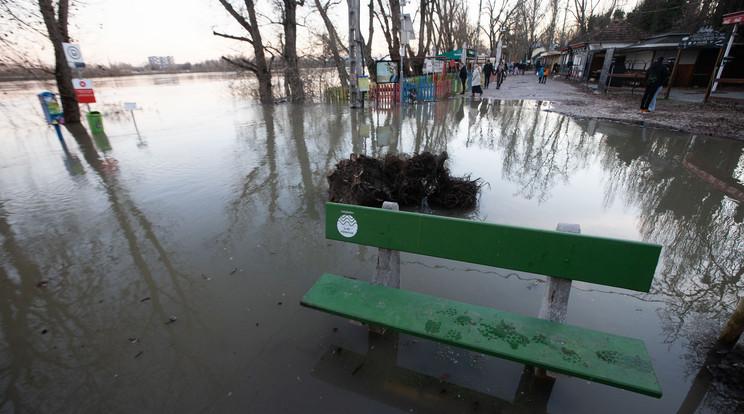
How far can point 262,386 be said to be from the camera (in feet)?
7.08

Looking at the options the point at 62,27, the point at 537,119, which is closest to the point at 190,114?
the point at 62,27

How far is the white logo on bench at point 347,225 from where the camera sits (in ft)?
7.84

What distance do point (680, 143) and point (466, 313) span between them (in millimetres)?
8722

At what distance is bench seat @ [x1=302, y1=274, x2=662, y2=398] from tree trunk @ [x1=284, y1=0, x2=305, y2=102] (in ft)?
54.1

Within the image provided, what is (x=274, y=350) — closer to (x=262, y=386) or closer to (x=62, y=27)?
(x=262, y=386)

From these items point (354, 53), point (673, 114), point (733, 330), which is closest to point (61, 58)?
point (354, 53)

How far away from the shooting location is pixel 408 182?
182 inches

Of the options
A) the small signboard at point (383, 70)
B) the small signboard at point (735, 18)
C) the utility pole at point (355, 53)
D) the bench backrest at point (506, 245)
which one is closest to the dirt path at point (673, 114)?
the small signboard at point (735, 18)

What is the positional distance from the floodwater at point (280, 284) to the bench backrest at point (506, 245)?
0.70 m

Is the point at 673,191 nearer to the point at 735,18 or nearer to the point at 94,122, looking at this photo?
the point at 735,18

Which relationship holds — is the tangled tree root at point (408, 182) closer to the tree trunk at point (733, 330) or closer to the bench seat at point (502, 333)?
→ the bench seat at point (502, 333)

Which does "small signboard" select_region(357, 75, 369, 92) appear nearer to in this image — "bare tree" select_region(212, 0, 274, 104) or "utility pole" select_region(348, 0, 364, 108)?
"utility pole" select_region(348, 0, 364, 108)

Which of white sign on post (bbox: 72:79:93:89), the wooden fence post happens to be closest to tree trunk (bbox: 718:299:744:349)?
the wooden fence post

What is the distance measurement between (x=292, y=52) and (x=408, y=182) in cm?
1468
